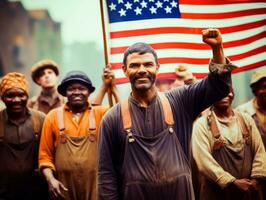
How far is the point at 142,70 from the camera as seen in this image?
4.95m

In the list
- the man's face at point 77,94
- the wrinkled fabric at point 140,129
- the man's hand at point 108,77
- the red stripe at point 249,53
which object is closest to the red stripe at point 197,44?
the red stripe at point 249,53

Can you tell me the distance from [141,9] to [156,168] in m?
2.94

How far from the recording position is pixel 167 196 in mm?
4836

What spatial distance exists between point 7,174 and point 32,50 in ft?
69.5

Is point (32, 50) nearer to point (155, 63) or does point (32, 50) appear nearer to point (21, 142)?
point (21, 142)

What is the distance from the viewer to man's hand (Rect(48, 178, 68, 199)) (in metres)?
6.30

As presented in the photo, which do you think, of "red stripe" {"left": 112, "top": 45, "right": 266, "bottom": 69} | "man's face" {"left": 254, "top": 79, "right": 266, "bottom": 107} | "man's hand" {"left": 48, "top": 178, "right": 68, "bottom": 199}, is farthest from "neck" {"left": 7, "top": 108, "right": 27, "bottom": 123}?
"man's face" {"left": 254, "top": 79, "right": 266, "bottom": 107}

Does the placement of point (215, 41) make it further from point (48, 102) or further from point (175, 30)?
point (48, 102)

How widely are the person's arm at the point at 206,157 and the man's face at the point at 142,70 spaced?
6.52 ft

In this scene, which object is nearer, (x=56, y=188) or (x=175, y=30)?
(x=56, y=188)

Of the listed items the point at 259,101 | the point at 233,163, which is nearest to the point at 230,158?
the point at 233,163

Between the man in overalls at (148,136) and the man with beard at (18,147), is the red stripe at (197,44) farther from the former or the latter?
the man in overalls at (148,136)

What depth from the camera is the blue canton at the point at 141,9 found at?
7105mm

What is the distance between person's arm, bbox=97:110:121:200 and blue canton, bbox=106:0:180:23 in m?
2.43
